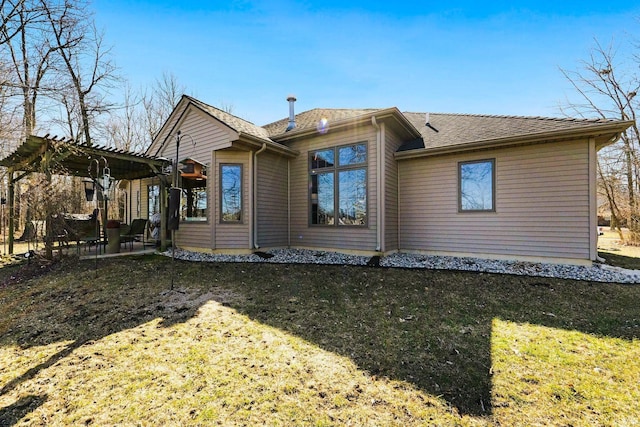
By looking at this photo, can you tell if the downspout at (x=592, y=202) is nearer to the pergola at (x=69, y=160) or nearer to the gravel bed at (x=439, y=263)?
the gravel bed at (x=439, y=263)

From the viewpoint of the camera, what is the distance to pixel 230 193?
321 inches

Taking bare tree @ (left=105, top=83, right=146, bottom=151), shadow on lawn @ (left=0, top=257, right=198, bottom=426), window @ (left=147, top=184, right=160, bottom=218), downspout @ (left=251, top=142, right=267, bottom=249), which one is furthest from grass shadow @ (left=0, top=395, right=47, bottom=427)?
bare tree @ (left=105, top=83, right=146, bottom=151)

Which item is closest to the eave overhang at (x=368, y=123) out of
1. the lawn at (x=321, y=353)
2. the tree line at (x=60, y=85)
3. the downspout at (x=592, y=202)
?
the downspout at (x=592, y=202)

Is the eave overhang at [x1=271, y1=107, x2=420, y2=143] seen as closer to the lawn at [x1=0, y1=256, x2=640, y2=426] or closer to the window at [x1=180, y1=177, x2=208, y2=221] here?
the window at [x1=180, y1=177, x2=208, y2=221]

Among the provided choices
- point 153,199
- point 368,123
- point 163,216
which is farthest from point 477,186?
point 153,199

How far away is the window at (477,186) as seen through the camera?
730 cm

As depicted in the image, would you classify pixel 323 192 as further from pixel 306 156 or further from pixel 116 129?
pixel 116 129

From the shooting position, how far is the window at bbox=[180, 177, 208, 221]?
27.6 ft

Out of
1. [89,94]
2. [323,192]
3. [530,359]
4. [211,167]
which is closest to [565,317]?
[530,359]

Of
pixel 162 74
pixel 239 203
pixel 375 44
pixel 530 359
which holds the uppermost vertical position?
pixel 162 74

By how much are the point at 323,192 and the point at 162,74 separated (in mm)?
18351

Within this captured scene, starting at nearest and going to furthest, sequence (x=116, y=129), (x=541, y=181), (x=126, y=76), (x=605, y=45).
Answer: (x=541, y=181)
(x=605, y=45)
(x=126, y=76)
(x=116, y=129)

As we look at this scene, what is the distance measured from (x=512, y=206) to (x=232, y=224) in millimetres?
7300

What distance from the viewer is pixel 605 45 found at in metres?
13.5
